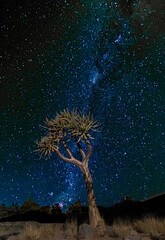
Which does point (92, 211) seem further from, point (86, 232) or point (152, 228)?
point (152, 228)

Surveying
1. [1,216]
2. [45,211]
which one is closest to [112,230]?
[45,211]

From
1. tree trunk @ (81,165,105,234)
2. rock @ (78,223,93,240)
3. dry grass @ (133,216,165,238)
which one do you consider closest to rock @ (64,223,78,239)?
rock @ (78,223,93,240)

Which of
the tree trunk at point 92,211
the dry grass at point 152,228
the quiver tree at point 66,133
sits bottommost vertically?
the dry grass at point 152,228

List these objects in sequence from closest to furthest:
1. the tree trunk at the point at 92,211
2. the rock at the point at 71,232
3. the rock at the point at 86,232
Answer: the rock at the point at 86,232
the tree trunk at the point at 92,211
the rock at the point at 71,232

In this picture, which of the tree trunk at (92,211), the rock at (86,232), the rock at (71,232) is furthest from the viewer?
the rock at (71,232)

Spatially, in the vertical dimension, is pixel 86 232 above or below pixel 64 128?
below

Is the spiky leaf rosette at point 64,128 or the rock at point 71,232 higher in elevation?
the spiky leaf rosette at point 64,128

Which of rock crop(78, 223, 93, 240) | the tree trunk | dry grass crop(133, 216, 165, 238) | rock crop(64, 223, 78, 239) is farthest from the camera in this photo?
rock crop(64, 223, 78, 239)

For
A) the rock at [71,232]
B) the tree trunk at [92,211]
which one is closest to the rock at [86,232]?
the tree trunk at [92,211]

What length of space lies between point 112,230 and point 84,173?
278 cm

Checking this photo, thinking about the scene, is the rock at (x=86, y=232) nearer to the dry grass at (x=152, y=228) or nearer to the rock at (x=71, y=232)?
the rock at (x=71, y=232)

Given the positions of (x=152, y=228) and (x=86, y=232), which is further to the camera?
(x=86, y=232)

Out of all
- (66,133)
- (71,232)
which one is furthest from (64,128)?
(71,232)

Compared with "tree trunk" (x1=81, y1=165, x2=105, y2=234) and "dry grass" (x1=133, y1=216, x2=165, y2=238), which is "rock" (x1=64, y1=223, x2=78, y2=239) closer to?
"tree trunk" (x1=81, y1=165, x2=105, y2=234)
